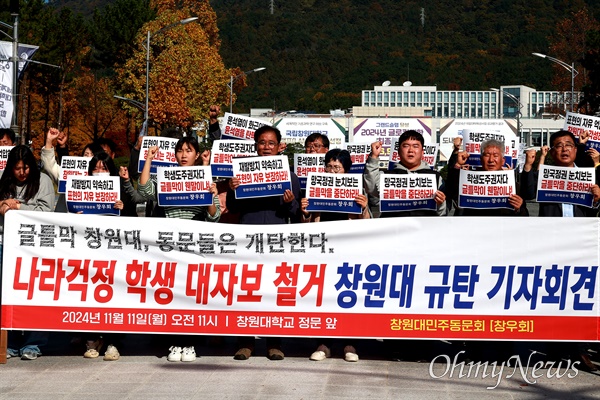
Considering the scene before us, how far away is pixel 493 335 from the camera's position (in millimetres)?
8023

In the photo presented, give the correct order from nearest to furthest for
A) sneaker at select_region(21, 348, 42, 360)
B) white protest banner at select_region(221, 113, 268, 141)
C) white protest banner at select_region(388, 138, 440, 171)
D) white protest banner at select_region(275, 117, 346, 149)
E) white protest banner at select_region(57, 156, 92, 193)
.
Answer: sneaker at select_region(21, 348, 42, 360) < white protest banner at select_region(57, 156, 92, 193) < white protest banner at select_region(221, 113, 268, 141) < white protest banner at select_region(388, 138, 440, 171) < white protest banner at select_region(275, 117, 346, 149)

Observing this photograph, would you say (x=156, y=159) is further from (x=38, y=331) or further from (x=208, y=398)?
(x=208, y=398)

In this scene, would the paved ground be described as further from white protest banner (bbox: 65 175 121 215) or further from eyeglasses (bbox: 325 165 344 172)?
eyeglasses (bbox: 325 165 344 172)

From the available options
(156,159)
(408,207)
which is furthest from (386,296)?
(156,159)

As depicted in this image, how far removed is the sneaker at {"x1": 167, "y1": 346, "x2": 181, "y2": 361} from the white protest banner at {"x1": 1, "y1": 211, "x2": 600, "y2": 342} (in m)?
0.23

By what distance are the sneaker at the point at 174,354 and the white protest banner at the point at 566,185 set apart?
330 centimetres

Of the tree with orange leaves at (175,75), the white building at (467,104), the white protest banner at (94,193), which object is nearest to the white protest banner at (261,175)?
the white protest banner at (94,193)

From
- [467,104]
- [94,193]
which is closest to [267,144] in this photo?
[94,193]

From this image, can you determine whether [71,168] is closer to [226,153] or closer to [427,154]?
[226,153]

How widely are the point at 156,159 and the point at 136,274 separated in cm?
349

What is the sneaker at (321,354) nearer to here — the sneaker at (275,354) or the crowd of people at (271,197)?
the crowd of people at (271,197)

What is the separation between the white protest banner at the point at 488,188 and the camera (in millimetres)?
8328

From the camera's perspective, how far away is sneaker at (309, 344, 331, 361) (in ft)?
27.1

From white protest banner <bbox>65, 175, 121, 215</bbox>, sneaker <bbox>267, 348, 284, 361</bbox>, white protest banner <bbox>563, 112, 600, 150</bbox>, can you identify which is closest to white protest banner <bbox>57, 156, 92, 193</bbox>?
white protest banner <bbox>65, 175, 121, 215</bbox>
